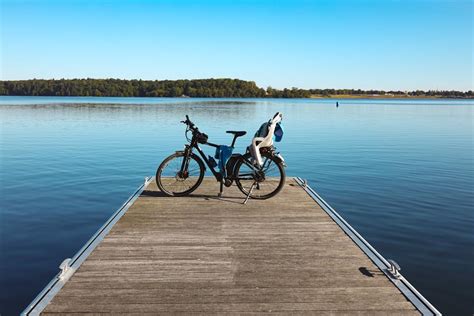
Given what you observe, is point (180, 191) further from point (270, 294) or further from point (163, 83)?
point (163, 83)

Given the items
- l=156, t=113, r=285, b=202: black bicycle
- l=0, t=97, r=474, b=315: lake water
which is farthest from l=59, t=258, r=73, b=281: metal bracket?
l=156, t=113, r=285, b=202: black bicycle

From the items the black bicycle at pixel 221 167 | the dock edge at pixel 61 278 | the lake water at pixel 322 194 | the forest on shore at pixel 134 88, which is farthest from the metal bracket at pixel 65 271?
the forest on shore at pixel 134 88

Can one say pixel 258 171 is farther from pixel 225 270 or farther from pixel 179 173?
pixel 225 270

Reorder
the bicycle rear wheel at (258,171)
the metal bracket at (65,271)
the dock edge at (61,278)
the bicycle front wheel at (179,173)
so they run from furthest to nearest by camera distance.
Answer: the bicycle front wheel at (179,173) → the bicycle rear wheel at (258,171) → the metal bracket at (65,271) → the dock edge at (61,278)

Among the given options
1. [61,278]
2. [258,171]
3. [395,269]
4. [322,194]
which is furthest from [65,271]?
[322,194]

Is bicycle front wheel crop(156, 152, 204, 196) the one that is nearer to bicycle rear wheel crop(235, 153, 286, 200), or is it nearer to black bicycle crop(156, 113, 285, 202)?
black bicycle crop(156, 113, 285, 202)

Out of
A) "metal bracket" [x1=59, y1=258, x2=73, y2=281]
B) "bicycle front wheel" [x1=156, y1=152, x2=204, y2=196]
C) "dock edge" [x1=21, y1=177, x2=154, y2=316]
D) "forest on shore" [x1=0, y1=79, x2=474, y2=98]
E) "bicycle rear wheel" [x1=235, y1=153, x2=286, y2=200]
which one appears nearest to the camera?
"dock edge" [x1=21, y1=177, x2=154, y2=316]

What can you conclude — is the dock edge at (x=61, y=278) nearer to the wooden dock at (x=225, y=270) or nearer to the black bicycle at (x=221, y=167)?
the wooden dock at (x=225, y=270)

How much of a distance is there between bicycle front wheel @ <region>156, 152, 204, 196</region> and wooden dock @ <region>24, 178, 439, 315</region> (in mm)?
1146

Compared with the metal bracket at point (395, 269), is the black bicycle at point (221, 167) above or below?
above

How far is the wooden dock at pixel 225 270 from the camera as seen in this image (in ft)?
12.6

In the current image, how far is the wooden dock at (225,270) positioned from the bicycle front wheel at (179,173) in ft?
3.76

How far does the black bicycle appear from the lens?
25.0 ft

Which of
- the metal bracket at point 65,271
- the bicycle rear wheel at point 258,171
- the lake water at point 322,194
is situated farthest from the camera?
the bicycle rear wheel at point 258,171
